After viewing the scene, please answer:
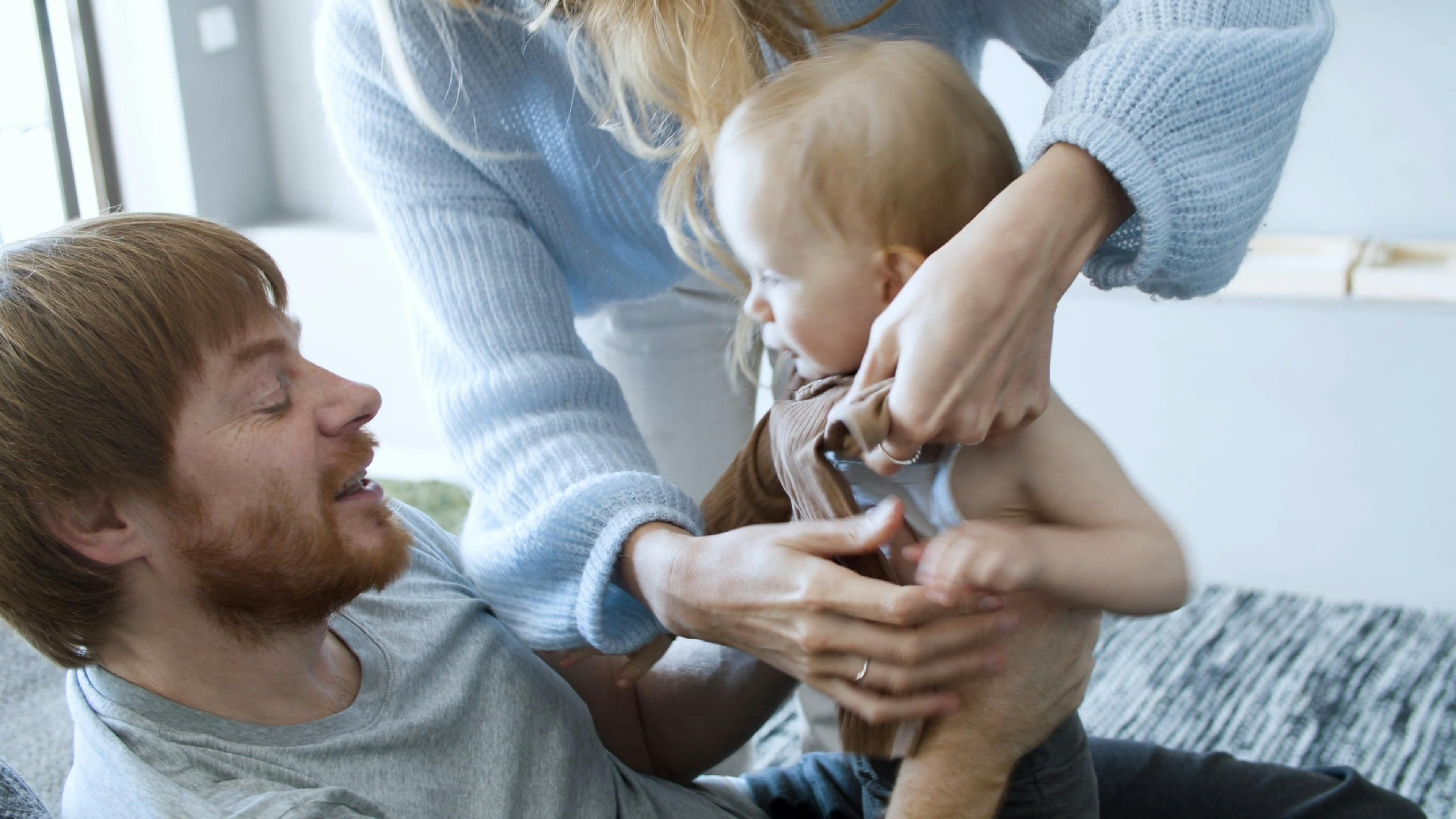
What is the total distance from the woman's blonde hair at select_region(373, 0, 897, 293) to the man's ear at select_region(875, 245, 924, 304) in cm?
21

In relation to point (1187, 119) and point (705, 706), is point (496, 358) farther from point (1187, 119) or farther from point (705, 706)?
point (1187, 119)

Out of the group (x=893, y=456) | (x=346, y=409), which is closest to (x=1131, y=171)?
(x=893, y=456)

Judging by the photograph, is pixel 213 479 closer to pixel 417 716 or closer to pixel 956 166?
pixel 417 716

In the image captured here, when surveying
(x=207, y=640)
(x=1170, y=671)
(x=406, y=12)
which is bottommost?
(x=1170, y=671)

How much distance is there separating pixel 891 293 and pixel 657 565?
0.30 meters

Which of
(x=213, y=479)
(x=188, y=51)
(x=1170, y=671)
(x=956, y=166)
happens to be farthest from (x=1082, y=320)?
(x=188, y=51)

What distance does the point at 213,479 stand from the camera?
1.05 metres

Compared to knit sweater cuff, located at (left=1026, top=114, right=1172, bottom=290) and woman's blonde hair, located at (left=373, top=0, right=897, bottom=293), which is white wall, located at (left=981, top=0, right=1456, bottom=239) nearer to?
woman's blonde hair, located at (left=373, top=0, right=897, bottom=293)

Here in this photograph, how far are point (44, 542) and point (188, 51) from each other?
2403mm

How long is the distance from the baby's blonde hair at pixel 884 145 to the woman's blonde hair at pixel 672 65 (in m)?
0.11

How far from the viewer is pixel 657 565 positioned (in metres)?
1.03

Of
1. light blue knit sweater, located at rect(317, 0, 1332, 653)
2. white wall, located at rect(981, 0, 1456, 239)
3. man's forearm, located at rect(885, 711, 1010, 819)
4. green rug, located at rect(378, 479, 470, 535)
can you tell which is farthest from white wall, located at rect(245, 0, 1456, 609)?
man's forearm, located at rect(885, 711, 1010, 819)

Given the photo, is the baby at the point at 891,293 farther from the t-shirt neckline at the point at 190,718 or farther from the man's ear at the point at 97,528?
the man's ear at the point at 97,528

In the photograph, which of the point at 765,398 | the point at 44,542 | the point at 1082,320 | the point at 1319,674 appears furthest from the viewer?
the point at 765,398
